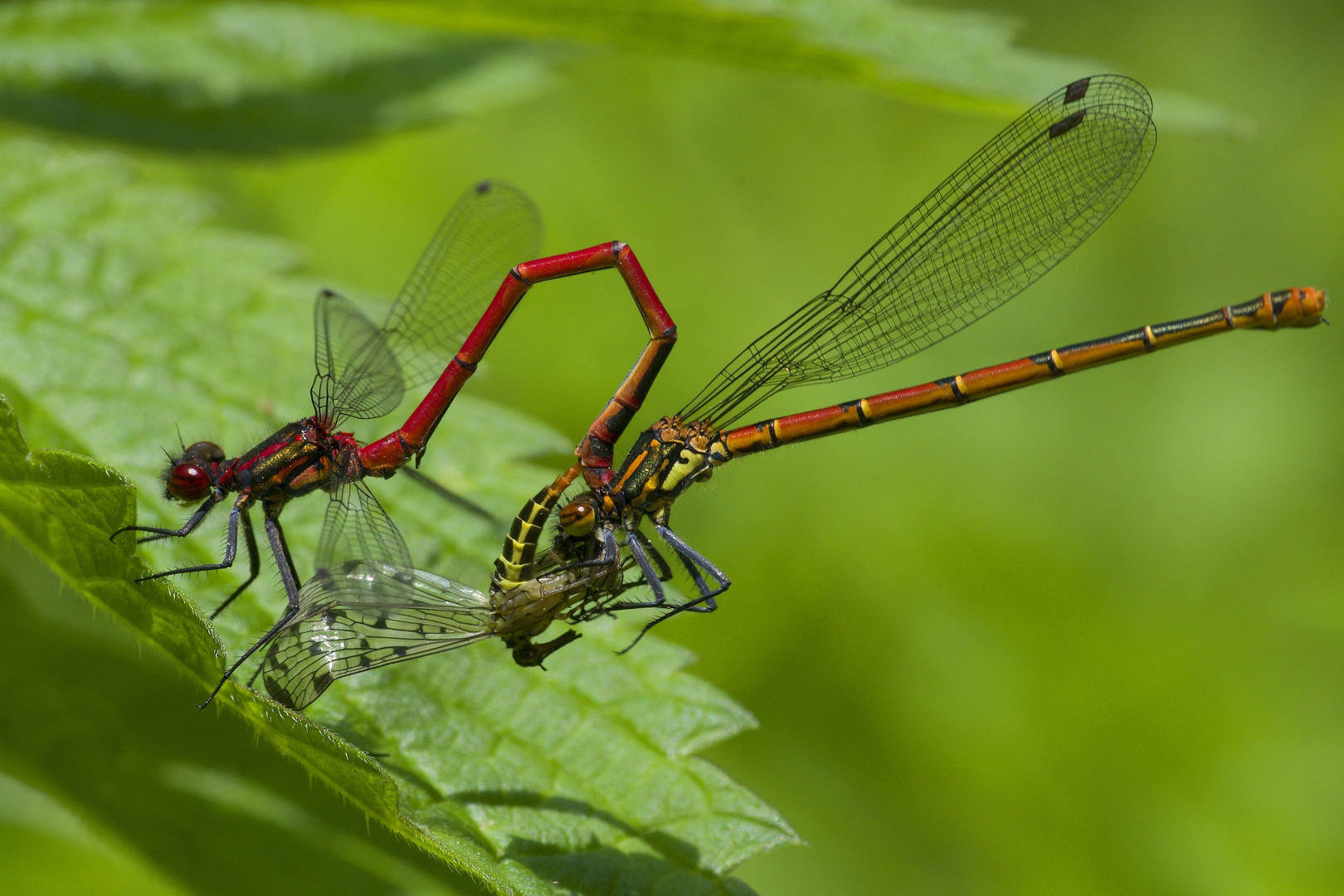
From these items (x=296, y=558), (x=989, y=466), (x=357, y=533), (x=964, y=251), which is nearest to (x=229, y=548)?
(x=296, y=558)

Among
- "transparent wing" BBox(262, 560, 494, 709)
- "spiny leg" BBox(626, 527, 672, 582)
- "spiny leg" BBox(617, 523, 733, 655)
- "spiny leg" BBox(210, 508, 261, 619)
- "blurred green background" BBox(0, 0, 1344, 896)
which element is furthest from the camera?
"blurred green background" BBox(0, 0, 1344, 896)

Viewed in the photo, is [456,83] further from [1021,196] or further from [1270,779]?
[1270,779]

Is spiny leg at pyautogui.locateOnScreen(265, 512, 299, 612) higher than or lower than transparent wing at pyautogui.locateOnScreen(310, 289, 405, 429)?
lower

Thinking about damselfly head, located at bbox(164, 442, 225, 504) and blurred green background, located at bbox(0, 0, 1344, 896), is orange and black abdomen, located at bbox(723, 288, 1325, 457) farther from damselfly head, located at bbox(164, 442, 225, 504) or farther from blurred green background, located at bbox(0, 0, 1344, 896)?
damselfly head, located at bbox(164, 442, 225, 504)

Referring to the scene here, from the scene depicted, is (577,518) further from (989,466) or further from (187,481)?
(989,466)

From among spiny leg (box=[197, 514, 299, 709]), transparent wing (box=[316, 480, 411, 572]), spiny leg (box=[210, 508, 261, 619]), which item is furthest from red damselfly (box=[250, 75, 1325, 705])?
spiny leg (box=[210, 508, 261, 619])

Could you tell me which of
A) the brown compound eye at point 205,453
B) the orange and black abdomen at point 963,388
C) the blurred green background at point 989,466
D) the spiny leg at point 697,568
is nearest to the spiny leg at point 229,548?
the brown compound eye at point 205,453
